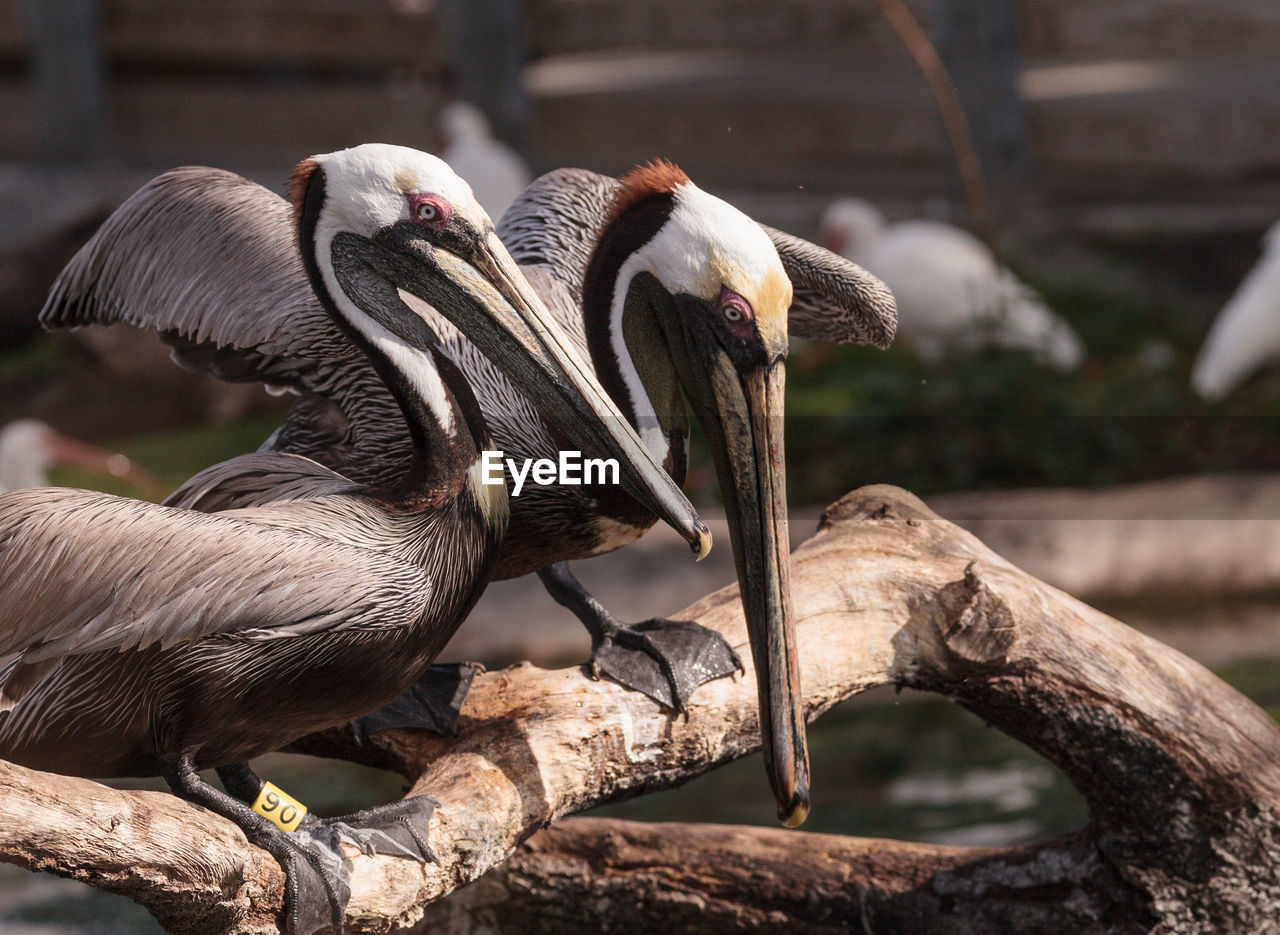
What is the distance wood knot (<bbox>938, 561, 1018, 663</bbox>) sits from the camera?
4.81 feet

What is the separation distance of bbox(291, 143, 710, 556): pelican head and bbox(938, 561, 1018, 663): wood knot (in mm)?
474

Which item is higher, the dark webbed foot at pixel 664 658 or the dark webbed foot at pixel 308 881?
the dark webbed foot at pixel 664 658

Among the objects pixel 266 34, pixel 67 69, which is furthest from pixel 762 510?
pixel 67 69

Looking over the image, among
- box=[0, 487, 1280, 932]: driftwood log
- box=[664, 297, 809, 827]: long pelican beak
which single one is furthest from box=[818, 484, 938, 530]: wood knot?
box=[664, 297, 809, 827]: long pelican beak

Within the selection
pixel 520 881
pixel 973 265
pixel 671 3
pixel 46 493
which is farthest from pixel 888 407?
pixel 46 493

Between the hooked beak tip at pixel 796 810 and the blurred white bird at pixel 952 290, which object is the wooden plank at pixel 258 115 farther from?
the hooked beak tip at pixel 796 810

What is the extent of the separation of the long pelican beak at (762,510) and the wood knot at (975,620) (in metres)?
0.34

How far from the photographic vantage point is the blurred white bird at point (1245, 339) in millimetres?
3264

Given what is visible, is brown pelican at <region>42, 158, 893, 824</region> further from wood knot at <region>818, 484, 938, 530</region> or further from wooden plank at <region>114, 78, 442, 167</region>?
wooden plank at <region>114, 78, 442, 167</region>

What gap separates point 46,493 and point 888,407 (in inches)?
70.5

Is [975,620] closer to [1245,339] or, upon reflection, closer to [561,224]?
[561,224]

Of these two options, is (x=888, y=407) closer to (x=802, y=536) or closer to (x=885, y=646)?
(x=802, y=536)

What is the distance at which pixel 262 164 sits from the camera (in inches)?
115

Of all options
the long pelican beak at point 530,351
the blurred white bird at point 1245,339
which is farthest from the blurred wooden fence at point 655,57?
the long pelican beak at point 530,351
